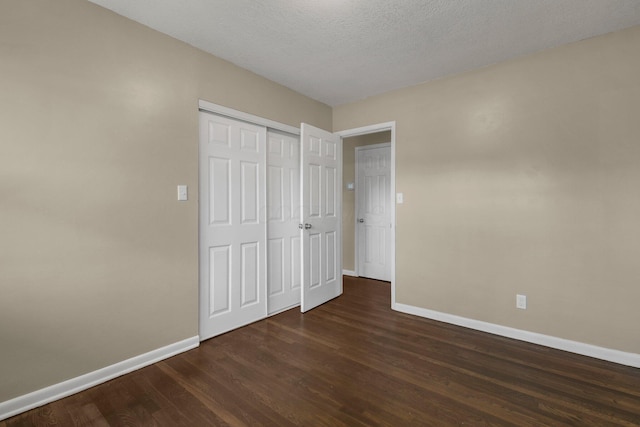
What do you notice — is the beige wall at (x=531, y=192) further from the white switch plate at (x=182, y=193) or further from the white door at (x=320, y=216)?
the white switch plate at (x=182, y=193)

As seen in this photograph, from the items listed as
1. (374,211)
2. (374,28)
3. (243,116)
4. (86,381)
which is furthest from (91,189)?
(374,211)

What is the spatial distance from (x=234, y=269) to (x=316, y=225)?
41.7 inches

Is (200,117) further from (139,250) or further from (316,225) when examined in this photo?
(316,225)

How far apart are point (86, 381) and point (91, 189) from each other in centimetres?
126

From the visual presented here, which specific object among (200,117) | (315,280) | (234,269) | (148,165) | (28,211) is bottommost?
(315,280)

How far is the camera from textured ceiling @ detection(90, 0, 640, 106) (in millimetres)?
1914

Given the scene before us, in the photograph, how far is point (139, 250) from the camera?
6.95 ft

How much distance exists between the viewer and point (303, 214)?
10.3 feet

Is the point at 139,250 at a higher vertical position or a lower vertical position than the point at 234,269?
higher

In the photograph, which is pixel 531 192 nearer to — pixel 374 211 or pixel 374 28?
pixel 374 28

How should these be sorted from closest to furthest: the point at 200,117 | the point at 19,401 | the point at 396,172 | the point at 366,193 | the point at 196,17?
the point at 19,401, the point at 196,17, the point at 200,117, the point at 396,172, the point at 366,193

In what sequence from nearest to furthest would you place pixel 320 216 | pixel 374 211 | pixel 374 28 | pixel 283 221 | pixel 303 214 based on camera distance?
1. pixel 374 28
2. pixel 303 214
3. pixel 283 221
4. pixel 320 216
5. pixel 374 211

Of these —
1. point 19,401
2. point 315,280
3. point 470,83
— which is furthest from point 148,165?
point 470,83

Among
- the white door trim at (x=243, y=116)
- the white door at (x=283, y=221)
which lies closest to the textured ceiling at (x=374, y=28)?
the white door trim at (x=243, y=116)
